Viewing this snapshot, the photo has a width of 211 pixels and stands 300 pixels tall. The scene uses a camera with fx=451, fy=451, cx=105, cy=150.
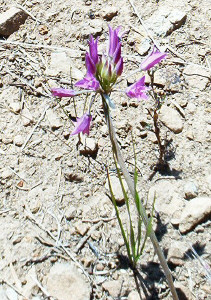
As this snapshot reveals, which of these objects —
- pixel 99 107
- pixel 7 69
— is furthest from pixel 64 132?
pixel 7 69

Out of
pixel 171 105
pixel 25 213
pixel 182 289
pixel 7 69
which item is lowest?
pixel 182 289

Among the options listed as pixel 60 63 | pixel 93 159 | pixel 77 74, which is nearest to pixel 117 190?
pixel 93 159

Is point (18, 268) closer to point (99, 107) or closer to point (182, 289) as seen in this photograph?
point (182, 289)

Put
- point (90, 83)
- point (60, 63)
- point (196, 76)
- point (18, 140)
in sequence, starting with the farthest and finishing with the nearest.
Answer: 1. point (60, 63)
2. point (196, 76)
3. point (18, 140)
4. point (90, 83)

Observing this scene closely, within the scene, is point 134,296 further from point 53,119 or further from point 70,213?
point 53,119

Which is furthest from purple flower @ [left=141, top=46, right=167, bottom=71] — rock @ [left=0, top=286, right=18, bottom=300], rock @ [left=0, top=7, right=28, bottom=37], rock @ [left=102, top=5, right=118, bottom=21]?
rock @ [left=0, top=7, right=28, bottom=37]

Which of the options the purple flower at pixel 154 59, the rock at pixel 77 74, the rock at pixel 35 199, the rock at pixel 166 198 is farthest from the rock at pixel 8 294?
the rock at pixel 77 74
